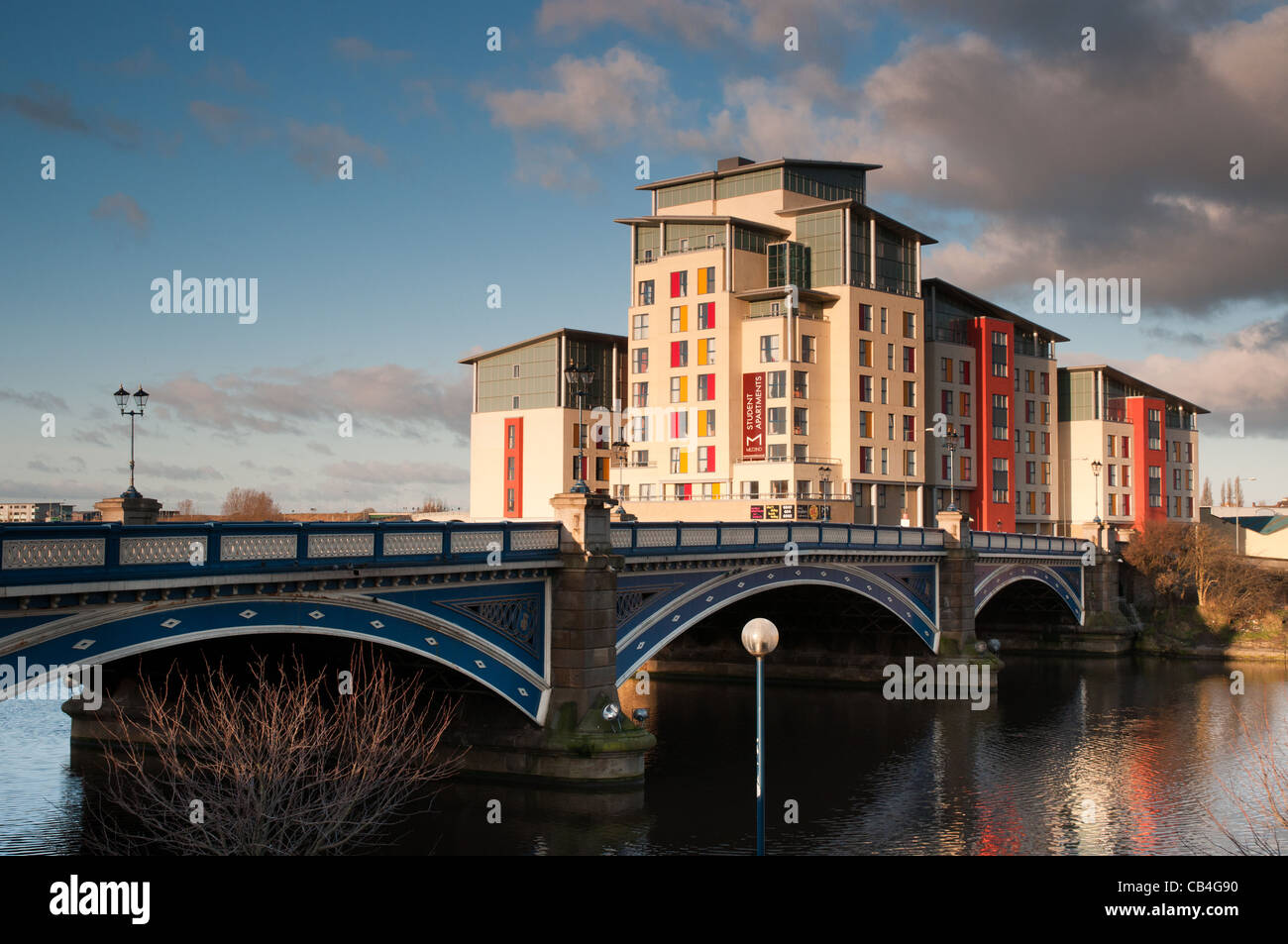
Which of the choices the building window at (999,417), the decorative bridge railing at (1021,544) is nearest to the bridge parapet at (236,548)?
the decorative bridge railing at (1021,544)

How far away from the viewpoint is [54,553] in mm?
19141

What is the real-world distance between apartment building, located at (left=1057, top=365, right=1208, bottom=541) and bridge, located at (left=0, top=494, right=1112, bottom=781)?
5800cm

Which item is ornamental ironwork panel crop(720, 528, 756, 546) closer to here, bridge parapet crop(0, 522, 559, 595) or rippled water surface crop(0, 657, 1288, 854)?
rippled water surface crop(0, 657, 1288, 854)

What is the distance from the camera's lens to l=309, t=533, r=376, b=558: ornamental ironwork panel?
977 inches

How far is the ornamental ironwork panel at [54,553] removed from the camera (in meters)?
18.4

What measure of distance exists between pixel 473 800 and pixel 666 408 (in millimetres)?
52313

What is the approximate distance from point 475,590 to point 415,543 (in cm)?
284

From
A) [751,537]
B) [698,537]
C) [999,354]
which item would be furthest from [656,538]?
[999,354]

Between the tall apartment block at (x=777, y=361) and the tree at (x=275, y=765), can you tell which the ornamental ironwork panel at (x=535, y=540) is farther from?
the tall apartment block at (x=777, y=361)

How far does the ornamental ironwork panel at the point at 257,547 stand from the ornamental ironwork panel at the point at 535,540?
7.67m

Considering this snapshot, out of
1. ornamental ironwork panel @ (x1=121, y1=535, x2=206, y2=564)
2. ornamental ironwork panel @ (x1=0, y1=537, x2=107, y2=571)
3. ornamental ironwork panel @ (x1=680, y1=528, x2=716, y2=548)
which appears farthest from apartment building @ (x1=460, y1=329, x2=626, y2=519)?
ornamental ironwork panel @ (x1=0, y1=537, x2=107, y2=571)
